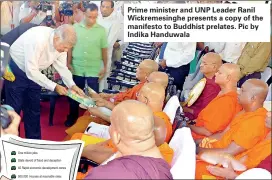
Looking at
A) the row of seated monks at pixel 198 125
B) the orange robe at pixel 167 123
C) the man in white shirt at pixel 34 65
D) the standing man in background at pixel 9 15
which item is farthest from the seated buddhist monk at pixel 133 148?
the standing man in background at pixel 9 15

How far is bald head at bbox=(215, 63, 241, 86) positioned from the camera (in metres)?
2.21

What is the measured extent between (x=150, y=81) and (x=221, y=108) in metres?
0.39

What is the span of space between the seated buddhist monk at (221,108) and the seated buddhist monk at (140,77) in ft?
1.09

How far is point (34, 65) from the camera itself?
2.27m

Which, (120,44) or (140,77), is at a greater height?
(120,44)

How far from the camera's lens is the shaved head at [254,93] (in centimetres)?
216

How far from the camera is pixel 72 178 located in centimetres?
232

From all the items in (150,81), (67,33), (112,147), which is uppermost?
(67,33)

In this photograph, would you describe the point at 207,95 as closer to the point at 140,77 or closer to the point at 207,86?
the point at 207,86

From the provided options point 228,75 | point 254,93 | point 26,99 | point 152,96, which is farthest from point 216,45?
point 26,99

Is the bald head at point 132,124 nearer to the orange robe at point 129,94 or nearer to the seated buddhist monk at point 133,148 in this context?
the seated buddhist monk at point 133,148

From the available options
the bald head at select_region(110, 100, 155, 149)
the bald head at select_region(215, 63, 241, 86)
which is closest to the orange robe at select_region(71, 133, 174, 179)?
the bald head at select_region(110, 100, 155, 149)

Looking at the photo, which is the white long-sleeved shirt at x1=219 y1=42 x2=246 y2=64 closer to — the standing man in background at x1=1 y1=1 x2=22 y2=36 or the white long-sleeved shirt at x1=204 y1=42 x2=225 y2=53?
the white long-sleeved shirt at x1=204 y1=42 x2=225 y2=53

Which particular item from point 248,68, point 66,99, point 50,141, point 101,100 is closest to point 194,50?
point 248,68
